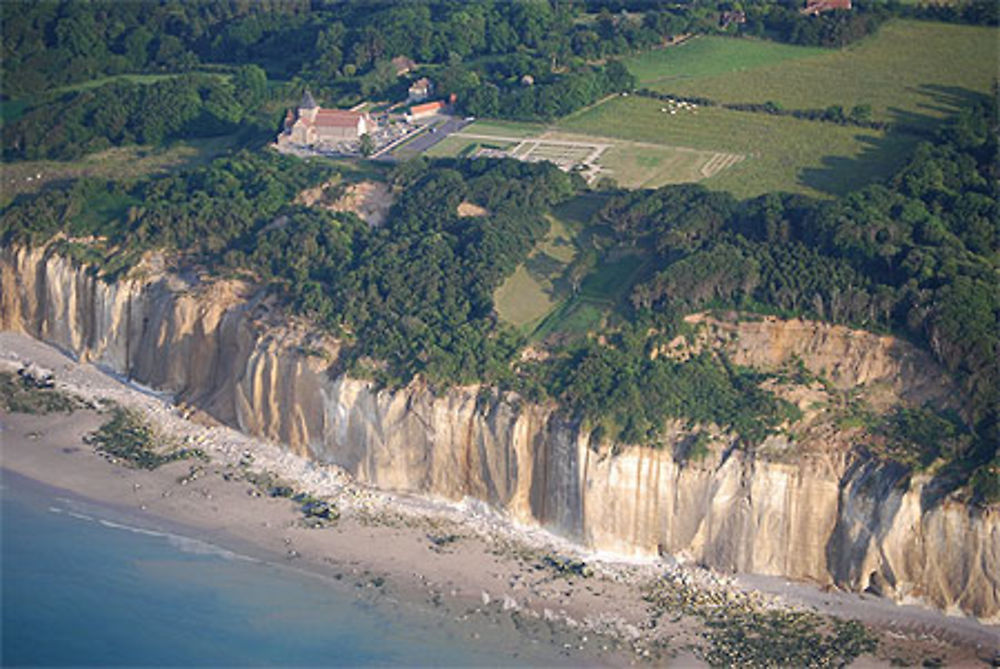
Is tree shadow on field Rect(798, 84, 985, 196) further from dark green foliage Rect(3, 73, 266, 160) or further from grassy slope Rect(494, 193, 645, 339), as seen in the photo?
dark green foliage Rect(3, 73, 266, 160)

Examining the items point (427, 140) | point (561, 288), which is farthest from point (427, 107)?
point (561, 288)

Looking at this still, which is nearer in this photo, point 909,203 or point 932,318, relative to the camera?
point 932,318

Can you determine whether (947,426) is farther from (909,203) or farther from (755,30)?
(755,30)

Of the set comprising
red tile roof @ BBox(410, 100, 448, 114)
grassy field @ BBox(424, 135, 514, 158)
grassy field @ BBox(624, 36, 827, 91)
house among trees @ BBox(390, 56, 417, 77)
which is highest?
grassy field @ BBox(624, 36, 827, 91)

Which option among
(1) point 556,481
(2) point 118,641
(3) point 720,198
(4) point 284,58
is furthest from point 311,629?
(4) point 284,58

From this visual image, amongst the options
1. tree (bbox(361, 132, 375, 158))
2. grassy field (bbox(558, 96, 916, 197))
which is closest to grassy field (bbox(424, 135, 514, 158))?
tree (bbox(361, 132, 375, 158))

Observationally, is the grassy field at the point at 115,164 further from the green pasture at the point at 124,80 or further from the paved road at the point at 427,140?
the paved road at the point at 427,140
